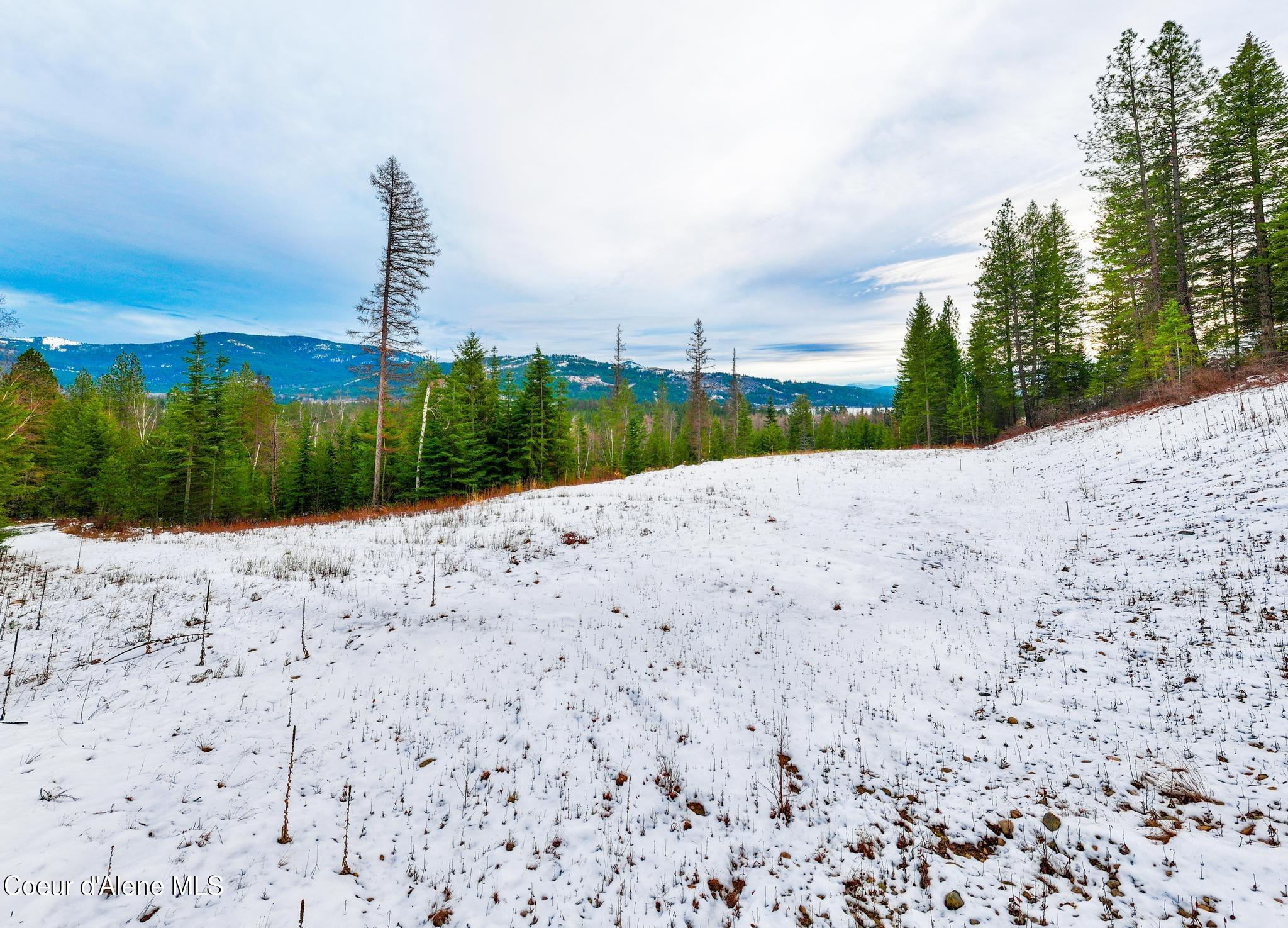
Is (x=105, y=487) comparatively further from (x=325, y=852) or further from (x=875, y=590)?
(x=875, y=590)

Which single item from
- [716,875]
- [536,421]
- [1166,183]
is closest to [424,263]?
[536,421]

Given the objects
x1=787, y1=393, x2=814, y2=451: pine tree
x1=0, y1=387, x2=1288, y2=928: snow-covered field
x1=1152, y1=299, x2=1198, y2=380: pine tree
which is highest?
x1=787, y1=393, x2=814, y2=451: pine tree

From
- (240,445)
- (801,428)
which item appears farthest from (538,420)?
(801,428)

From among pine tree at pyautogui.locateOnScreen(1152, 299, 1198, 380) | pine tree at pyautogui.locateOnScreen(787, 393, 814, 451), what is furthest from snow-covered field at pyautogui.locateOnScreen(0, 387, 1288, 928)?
pine tree at pyautogui.locateOnScreen(787, 393, 814, 451)

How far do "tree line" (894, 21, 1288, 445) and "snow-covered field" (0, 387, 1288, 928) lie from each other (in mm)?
18416

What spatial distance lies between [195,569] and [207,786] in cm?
844

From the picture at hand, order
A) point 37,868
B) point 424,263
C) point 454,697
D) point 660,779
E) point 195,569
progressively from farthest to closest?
point 424,263, point 195,569, point 454,697, point 660,779, point 37,868

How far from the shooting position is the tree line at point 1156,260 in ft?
68.7

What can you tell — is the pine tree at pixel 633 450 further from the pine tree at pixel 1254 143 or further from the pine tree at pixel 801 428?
the pine tree at pixel 1254 143

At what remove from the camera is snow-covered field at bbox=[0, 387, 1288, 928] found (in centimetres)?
381

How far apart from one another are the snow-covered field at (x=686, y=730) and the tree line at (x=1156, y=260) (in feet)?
60.4

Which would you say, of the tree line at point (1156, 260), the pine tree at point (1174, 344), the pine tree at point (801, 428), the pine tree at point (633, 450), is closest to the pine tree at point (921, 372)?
the tree line at point (1156, 260)

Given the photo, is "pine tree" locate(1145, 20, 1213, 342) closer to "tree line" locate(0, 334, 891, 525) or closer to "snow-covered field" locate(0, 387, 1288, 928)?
"snow-covered field" locate(0, 387, 1288, 928)

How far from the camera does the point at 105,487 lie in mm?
28594
